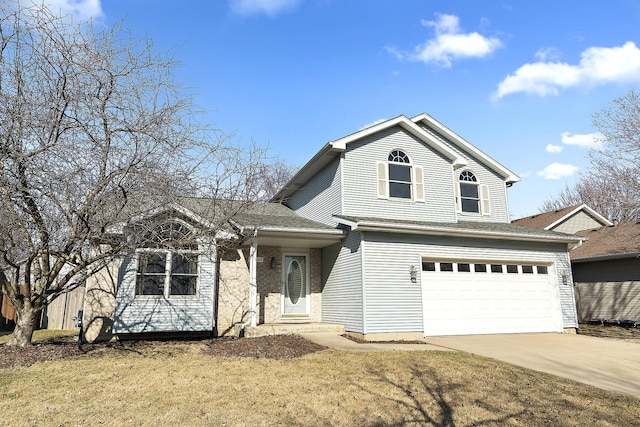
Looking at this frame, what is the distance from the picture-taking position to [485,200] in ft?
51.6

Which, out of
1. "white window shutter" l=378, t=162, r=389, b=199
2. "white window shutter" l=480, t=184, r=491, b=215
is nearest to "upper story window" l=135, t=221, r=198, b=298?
"white window shutter" l=378, t=162, r=389, b=199

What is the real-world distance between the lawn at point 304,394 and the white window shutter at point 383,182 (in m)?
5.96

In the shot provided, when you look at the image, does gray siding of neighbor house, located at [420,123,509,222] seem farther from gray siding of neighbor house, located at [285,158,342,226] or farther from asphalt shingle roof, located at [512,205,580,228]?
asphalt shingle roof, located at [512,205,580,228]

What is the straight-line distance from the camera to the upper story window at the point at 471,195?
15383 mm

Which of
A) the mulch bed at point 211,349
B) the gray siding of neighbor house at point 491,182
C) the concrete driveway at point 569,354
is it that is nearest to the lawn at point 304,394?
the mulch bed at point 211,349

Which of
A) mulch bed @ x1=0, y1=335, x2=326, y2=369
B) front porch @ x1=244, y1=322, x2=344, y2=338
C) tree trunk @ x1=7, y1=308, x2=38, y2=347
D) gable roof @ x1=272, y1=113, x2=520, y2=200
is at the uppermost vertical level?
gable roof @ x1=272, y1=113, x2=520, y2=200

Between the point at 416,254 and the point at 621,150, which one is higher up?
the point at 621,150

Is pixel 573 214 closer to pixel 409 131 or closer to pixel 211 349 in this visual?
pixel 409 131

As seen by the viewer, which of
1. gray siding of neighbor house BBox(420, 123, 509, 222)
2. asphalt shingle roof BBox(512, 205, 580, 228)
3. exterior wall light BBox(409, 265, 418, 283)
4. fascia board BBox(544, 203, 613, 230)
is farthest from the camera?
asphalt shingle roof BBox(512, 205, 580, 228)

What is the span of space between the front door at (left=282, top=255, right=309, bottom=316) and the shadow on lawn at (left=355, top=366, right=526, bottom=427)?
256 inches

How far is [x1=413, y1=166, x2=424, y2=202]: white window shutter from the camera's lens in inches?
520

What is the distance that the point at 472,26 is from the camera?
11.7m

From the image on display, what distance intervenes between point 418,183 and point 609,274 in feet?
32.5

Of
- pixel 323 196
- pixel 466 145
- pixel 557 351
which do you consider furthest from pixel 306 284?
pixel 466 145
